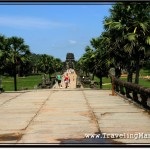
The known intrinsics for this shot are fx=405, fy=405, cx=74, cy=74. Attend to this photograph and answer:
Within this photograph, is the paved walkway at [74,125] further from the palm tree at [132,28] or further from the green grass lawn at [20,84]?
the green grass lawn at [20,84]

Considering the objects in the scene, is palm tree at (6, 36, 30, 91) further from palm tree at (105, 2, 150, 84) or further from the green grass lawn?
palm tree at (105, 2, 150, 84)

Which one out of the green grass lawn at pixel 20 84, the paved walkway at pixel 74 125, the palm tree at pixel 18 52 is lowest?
the green grass lawn at pixel 20 84

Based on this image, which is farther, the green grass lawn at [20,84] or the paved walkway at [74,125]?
the green grass lawn at [20,84]

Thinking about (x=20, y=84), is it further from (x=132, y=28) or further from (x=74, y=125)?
(x=74, y=125)

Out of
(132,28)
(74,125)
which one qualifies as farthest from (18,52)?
(74,125)

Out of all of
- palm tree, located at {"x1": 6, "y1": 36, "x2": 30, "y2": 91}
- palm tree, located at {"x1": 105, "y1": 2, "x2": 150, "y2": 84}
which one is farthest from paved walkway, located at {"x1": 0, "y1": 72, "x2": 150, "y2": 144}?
palm tree, located at {"x1": 6, "y1": 36, "x2": 30, "y2": 91}

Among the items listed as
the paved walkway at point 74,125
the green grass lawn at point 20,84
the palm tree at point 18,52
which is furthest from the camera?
the green grass lawn at point 20,84

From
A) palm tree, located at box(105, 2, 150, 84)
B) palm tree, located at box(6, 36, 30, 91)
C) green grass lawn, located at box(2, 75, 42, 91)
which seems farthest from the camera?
green grass lawn, located at box(2, 75, 42, 91)

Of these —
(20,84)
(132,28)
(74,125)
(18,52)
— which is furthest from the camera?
(20,84)

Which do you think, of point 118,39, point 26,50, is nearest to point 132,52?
point 118,39

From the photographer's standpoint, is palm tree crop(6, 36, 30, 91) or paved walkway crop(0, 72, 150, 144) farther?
palm tree crop(6, 36, 30, 91)

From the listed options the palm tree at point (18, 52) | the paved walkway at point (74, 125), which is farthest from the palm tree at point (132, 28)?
the palm tree at point (18, 52)

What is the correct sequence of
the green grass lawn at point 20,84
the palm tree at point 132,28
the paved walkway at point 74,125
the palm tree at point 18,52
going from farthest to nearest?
the green grass lawn at point 20,84 → the palm tree at point 18,52 → the palm tree at point 132,28 → the paved walkway at point 74,125

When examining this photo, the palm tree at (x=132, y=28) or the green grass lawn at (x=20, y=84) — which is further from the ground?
the palm tree at (x=132, y=28)
